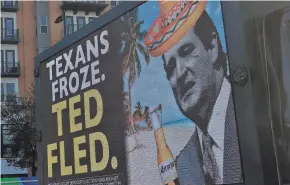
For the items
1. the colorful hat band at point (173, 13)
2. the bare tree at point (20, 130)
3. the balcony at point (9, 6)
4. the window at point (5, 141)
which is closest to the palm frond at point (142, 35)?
the colorful hat band at point (173, 13)

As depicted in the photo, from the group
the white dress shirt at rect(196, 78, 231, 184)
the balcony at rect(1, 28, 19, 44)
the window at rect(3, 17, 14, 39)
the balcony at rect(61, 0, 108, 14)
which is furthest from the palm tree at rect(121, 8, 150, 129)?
the balcony at rect(61, 0, 108, 14)

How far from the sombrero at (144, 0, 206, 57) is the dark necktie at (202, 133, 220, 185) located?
598 millimetres

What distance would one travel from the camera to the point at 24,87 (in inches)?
1522

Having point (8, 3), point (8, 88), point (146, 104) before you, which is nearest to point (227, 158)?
point (146, 104)

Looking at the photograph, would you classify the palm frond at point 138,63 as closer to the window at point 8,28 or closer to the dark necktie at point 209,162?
the dark necktie at point 209,162

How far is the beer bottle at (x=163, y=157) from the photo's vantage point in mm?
2639

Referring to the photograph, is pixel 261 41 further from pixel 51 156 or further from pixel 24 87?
pixel 24 87

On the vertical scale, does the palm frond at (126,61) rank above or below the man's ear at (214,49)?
above

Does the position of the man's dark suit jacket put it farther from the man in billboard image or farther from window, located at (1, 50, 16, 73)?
window, located at (1, 50, 16, 73)

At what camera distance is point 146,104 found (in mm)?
2869

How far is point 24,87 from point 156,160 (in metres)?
37.2

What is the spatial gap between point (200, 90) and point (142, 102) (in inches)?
21.7

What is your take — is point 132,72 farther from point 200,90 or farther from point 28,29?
point 28,29

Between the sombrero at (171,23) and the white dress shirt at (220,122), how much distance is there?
1.42 feet
